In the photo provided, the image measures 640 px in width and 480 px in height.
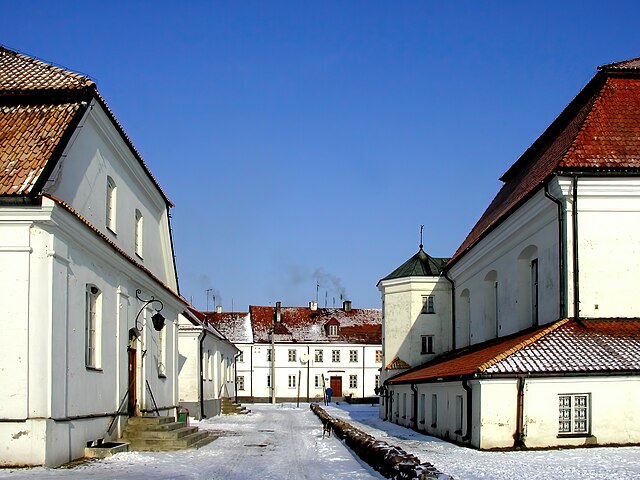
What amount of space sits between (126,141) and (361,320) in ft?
198

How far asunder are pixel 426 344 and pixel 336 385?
38.4m

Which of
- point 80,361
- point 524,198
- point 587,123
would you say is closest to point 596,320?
point 524,198

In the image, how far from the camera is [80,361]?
53.5 ft

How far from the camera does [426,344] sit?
38.2 metres

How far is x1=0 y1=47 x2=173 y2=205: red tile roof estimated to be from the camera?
14.6 metres

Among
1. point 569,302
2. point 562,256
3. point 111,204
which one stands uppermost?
point 111,204

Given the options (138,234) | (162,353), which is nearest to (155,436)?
(162,353)

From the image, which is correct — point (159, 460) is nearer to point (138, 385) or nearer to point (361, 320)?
point (138, 385)

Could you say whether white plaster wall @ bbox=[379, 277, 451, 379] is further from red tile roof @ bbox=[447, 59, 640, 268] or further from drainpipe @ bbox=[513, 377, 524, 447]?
drainpipe @ bbox=[513, 377, 524, 447]

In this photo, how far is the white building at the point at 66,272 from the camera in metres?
14.1

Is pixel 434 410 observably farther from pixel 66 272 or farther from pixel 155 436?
pixel 66 272

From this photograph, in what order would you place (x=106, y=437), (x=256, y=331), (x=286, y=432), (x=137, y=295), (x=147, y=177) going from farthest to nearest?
(x=256, y=331)
(x=286, y=432)
(x=147, y=177)
(x=137, y=295)
(x=106, y=437)

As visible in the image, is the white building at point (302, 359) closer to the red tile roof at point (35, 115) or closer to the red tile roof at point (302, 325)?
the red tile roof at point (302, 325)

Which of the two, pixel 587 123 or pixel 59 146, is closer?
pixel 59 146
